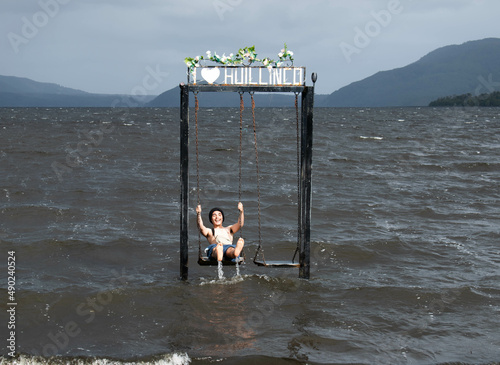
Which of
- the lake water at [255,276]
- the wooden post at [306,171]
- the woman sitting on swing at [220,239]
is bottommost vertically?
the lake water at [255,276]

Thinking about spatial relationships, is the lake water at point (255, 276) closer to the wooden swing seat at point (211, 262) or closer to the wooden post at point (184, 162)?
the wooden swing seat at point (211, 262)

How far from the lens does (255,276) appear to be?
11.9 metres

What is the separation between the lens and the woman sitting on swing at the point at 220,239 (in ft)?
33.9

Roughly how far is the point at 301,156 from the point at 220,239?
Result: 238 cm

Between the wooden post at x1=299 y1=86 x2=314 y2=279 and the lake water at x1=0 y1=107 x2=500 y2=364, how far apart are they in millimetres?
1000

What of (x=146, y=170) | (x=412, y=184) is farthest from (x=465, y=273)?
(x=146, y=170)

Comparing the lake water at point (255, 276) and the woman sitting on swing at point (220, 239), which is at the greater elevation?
the woman sitting on swing at point (220, 239)

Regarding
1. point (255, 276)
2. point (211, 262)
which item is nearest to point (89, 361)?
point (211, 262)

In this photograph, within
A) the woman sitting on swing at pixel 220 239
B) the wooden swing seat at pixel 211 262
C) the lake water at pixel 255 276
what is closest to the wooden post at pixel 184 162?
the woman sitting on swing at pixel 220 239

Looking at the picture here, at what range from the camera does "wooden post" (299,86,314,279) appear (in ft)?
32.9

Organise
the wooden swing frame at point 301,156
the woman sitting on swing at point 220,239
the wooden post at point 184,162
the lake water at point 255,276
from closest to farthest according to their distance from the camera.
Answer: the lake water at point 255,276, the wooden swing frame at point 301,156, the wooden post at point 184,162, the woman sitting on swing at point 220,239

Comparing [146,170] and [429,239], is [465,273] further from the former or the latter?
[146,170]

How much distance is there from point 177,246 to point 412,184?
13.7 metres

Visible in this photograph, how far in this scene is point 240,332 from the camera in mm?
8930
